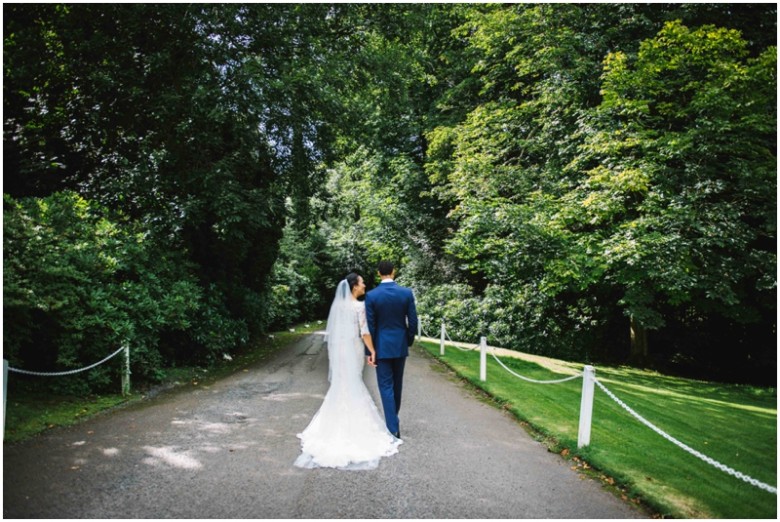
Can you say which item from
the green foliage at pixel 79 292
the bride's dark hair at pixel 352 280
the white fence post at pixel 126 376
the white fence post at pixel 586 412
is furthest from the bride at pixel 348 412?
the green foliage at pixel 79 292

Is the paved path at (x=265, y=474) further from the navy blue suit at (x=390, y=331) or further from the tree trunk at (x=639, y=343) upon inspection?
the tree trunk at (x=639, y=343)

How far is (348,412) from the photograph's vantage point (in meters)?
6.14

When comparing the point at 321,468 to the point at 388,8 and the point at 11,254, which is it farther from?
the point at 388,8

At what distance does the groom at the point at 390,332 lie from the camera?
6.17 m

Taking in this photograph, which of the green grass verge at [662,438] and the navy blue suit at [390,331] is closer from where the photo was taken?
the green grass verge at [662,438]

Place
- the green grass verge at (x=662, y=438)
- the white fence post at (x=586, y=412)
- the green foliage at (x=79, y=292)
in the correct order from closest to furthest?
the green grass verge at (x=662, y=438), the white fence post at (x=586, y=412), the green foliage at (x=79, y=292)

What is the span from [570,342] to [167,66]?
18.0 metres

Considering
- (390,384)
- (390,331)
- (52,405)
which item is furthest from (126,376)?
(390,331)

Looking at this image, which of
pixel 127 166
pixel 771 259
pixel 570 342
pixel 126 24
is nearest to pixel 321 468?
pixel 127 166

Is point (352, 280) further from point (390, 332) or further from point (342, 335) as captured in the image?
point (390, 332)

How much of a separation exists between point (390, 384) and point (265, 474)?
1968 mm

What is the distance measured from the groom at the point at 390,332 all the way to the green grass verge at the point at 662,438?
2.23m

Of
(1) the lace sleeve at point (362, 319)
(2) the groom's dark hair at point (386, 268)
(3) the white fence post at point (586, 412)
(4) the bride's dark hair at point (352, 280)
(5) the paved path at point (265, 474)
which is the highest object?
(2) the groom's dark hair at point (386, 268)

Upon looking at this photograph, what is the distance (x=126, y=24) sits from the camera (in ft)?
34.3
